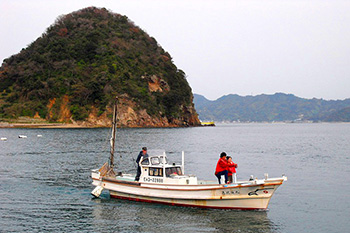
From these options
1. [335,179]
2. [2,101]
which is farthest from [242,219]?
[2,101]

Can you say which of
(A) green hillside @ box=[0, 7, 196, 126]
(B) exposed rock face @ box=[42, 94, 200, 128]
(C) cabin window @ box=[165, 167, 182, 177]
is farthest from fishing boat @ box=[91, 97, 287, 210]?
(A) green hillside @ box=[0, 7, 196, 126]

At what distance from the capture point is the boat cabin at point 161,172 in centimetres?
2328

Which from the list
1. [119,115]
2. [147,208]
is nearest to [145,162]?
[147,208]

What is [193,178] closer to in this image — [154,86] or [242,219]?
[242,219]

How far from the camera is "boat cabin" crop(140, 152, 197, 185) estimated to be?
76.4 ft

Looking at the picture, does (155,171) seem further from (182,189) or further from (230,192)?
(230,192)

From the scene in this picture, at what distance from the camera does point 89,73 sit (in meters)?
139

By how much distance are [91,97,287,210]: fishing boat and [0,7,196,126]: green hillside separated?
103599 mm

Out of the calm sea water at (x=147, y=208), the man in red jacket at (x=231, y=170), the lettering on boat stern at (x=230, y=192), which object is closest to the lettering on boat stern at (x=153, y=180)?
the calm sea water at (x=147, y=208)

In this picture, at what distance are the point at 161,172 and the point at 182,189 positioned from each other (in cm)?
202

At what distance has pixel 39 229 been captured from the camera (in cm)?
1966

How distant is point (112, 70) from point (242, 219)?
4829 inches

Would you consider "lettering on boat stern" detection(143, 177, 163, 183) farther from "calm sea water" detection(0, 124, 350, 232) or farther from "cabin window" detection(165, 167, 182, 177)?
"calm sea water" detection(0, 124, 350, 232)

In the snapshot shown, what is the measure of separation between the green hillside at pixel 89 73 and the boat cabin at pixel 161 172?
10431 centimetres
